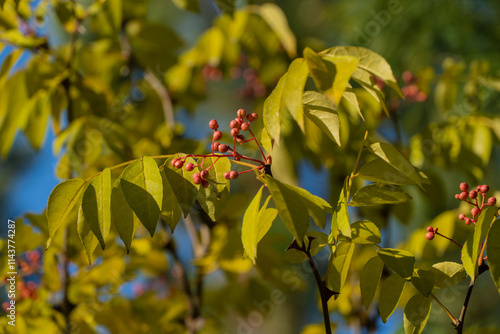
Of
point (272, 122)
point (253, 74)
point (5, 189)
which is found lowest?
point (5, 189)

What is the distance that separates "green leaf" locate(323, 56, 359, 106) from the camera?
0.68 metres

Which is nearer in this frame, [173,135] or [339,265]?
[339,265]

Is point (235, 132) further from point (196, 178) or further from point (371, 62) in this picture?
point (371, 62)

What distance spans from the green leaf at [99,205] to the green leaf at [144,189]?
0.04 metres

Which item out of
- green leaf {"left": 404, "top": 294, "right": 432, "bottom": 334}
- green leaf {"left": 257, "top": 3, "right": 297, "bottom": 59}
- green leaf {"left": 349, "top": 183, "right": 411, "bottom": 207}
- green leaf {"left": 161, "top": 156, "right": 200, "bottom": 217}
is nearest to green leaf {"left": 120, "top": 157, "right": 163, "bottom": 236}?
green leaf {"left": 161, "top": 156, "right": 200, "bottom": 217}

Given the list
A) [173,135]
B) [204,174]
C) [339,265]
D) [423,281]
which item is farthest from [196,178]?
[173,135]

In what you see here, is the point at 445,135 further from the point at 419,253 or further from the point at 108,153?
the point at 108,153

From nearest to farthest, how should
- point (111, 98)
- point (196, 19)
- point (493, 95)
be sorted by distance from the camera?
point (111, 98) → point (493, 95) → point (196, 19)

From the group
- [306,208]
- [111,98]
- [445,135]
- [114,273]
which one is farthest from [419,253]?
[111,98]

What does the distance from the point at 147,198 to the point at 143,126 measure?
3.98ft

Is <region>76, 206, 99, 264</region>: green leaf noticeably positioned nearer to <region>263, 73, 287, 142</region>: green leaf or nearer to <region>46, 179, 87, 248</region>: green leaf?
<region>46, 179, 87, 248</region>: green leaf

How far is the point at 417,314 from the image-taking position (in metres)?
0.74

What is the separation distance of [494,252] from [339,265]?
0.20m

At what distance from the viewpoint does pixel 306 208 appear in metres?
0.64
